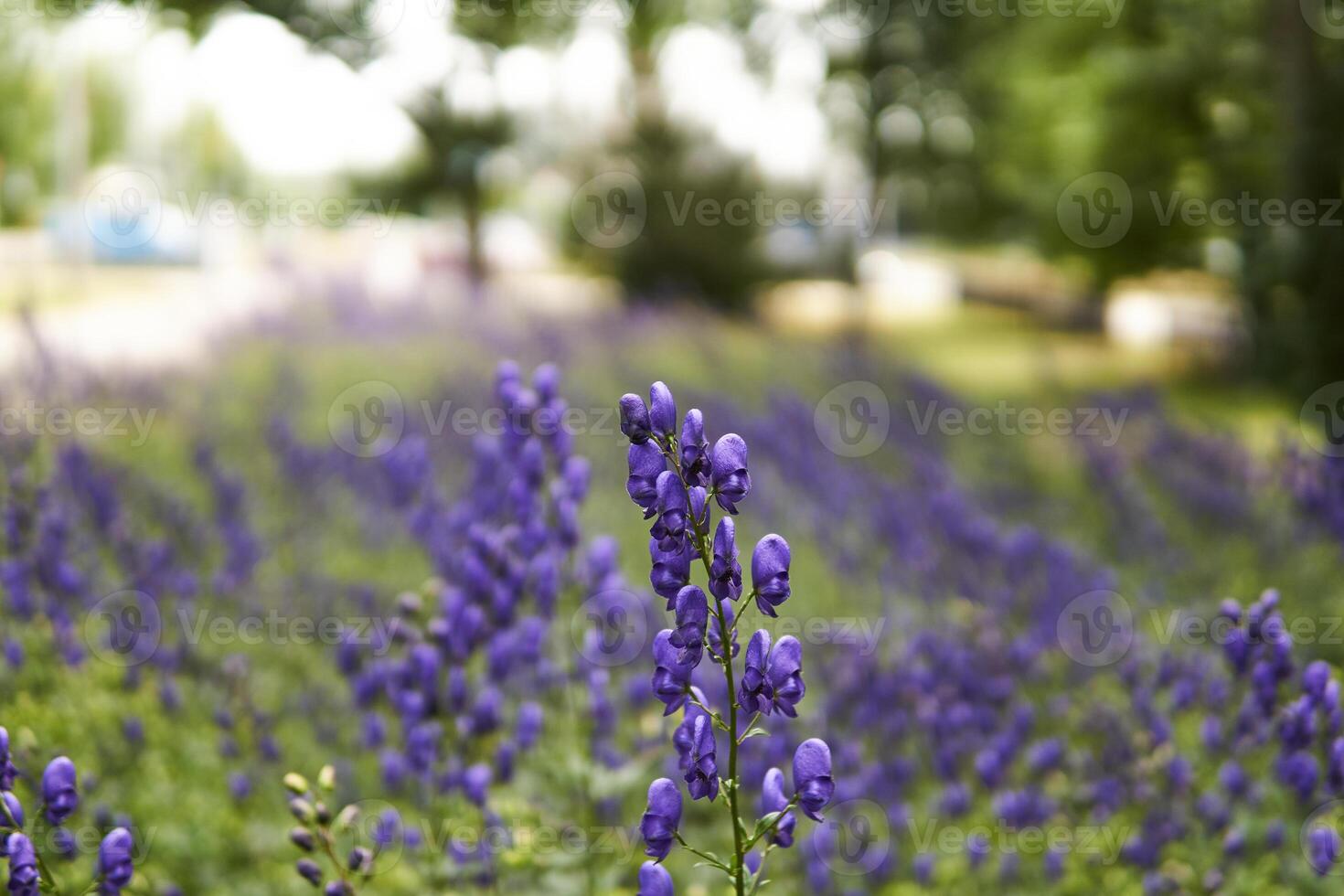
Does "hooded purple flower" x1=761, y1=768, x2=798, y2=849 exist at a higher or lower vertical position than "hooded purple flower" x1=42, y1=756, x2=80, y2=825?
higher

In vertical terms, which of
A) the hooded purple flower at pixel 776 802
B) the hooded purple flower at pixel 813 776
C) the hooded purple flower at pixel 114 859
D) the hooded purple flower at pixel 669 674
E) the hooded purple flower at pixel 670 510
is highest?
the hooded purple flower at pixel 670 510

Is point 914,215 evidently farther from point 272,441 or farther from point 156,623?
point 156,623

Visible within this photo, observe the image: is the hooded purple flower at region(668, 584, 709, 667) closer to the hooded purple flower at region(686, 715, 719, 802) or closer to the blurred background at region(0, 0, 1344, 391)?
the hooded purple flower at region(686, 715, 719, 802)

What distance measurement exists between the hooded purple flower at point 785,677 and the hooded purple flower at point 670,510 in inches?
11.6

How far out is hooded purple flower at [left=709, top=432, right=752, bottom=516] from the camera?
189cm

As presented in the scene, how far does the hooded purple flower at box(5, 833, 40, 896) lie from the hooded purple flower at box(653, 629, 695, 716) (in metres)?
1.19

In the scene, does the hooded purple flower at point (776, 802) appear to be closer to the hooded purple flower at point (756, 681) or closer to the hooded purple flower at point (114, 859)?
the hooded purple flower at point (756, 681)

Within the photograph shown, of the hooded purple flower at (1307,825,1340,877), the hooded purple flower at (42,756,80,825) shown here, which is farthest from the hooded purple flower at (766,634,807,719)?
the hooded purple flower at (1307,825,1340,877)

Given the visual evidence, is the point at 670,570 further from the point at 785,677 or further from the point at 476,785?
the point at 476,785

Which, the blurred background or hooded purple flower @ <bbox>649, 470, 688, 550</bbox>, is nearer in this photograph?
hooded purple flower @ <bbox>649, 470, 688, 550</bbox>

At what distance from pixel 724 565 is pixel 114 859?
140 cm

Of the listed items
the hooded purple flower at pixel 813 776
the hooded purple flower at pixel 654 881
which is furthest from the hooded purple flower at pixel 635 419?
the hooded purple flower at pixel 654 881

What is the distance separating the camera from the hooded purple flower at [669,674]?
77.7 inches

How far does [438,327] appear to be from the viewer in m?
15.6
